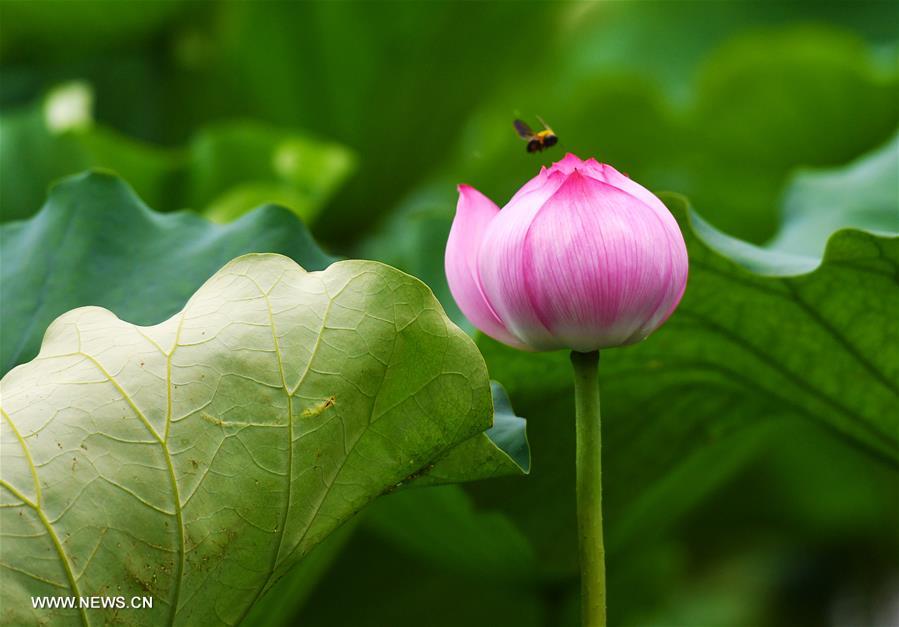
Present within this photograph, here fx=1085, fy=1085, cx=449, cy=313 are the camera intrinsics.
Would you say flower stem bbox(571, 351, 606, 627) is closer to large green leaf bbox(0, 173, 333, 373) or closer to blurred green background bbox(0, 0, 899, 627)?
large green leaf bbox(0, 173, 333, 373)

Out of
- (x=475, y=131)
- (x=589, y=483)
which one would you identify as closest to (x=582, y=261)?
(x=589, y=483)

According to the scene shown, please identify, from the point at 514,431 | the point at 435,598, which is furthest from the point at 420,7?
the point at 514,431

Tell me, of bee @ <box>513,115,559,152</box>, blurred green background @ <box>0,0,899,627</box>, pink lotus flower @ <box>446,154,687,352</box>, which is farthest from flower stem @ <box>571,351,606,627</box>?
blurred green background @ <box>0,0,899,627</box>

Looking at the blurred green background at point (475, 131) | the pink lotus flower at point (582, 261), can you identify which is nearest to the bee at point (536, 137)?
the pink lotus flower at point (582, 261)

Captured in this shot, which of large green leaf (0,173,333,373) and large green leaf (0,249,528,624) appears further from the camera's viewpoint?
large green leaf (0,173,333,373)

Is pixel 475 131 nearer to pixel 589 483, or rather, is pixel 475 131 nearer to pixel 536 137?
pixel 536 137

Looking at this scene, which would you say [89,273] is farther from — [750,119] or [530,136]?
[750,119]
